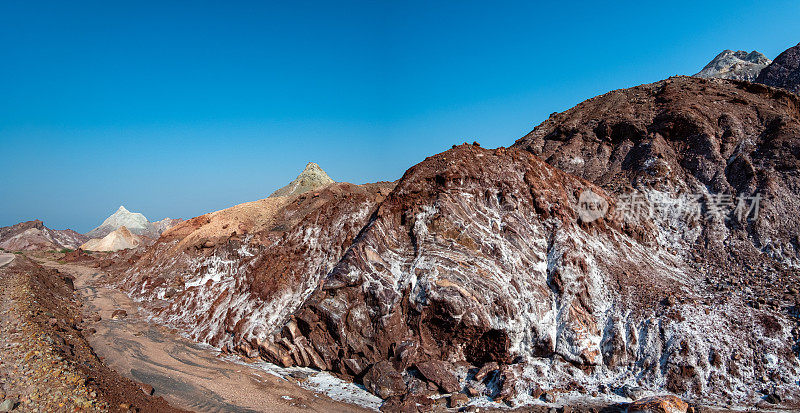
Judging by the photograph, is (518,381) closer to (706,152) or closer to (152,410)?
(152,410)

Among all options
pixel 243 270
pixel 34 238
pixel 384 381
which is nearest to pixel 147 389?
pixel 384 381

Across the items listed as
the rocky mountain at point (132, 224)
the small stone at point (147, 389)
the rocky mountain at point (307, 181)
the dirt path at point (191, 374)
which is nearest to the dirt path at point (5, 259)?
the dirt path at point (191, 374)

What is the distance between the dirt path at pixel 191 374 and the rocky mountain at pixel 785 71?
38423mm

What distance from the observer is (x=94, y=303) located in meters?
20.9

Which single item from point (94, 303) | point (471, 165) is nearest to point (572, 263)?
point (471, 165)

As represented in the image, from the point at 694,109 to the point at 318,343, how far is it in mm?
21635

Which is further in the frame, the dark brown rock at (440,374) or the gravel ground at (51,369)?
the dark brown rock at (440,374)

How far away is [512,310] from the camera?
12297 mm

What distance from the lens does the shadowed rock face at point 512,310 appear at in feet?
37.4

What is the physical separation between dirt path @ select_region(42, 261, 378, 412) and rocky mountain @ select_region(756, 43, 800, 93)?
3842 cm

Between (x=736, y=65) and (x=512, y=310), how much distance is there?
47.1 meters

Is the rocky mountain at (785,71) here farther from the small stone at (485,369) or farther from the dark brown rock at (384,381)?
the dark brown rock at (384,381)

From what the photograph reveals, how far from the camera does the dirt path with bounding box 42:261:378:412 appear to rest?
426 inches

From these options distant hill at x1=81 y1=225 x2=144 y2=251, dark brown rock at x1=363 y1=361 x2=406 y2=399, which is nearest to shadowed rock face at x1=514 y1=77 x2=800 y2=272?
dark brown rock at x1=363 y1=361 x2=406 y2=399
